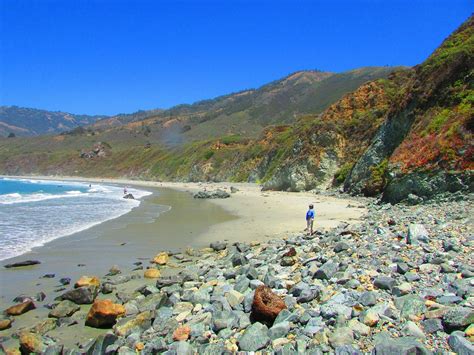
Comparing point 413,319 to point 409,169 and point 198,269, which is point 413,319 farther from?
point 409,169

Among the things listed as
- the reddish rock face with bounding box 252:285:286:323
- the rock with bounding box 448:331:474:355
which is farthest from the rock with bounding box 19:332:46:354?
the rock with bounding box 448:331:474:355

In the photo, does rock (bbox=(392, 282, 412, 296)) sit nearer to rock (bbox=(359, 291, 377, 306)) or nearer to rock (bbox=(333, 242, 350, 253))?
rock (bbox=(359, 291, 377, 306))

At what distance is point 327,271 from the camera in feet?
25.4

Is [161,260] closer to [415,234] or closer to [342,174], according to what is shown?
[415,234]

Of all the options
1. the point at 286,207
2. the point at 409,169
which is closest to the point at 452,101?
the point at 409,169

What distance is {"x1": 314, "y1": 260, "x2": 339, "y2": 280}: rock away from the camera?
7.62 meters

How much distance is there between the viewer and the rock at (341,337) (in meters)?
5.13

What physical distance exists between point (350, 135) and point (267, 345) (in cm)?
3692

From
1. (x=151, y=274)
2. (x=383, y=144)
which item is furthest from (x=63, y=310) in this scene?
(x=383, y=144)

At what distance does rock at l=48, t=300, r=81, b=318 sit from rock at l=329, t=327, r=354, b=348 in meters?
5.29

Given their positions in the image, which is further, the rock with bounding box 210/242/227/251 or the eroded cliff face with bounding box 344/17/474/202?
the eroded cliff face with bounding box 344/17/474/202

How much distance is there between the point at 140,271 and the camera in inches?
446

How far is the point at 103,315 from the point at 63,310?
3.84ft

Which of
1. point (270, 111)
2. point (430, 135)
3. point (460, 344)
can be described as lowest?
point (460, 344)
